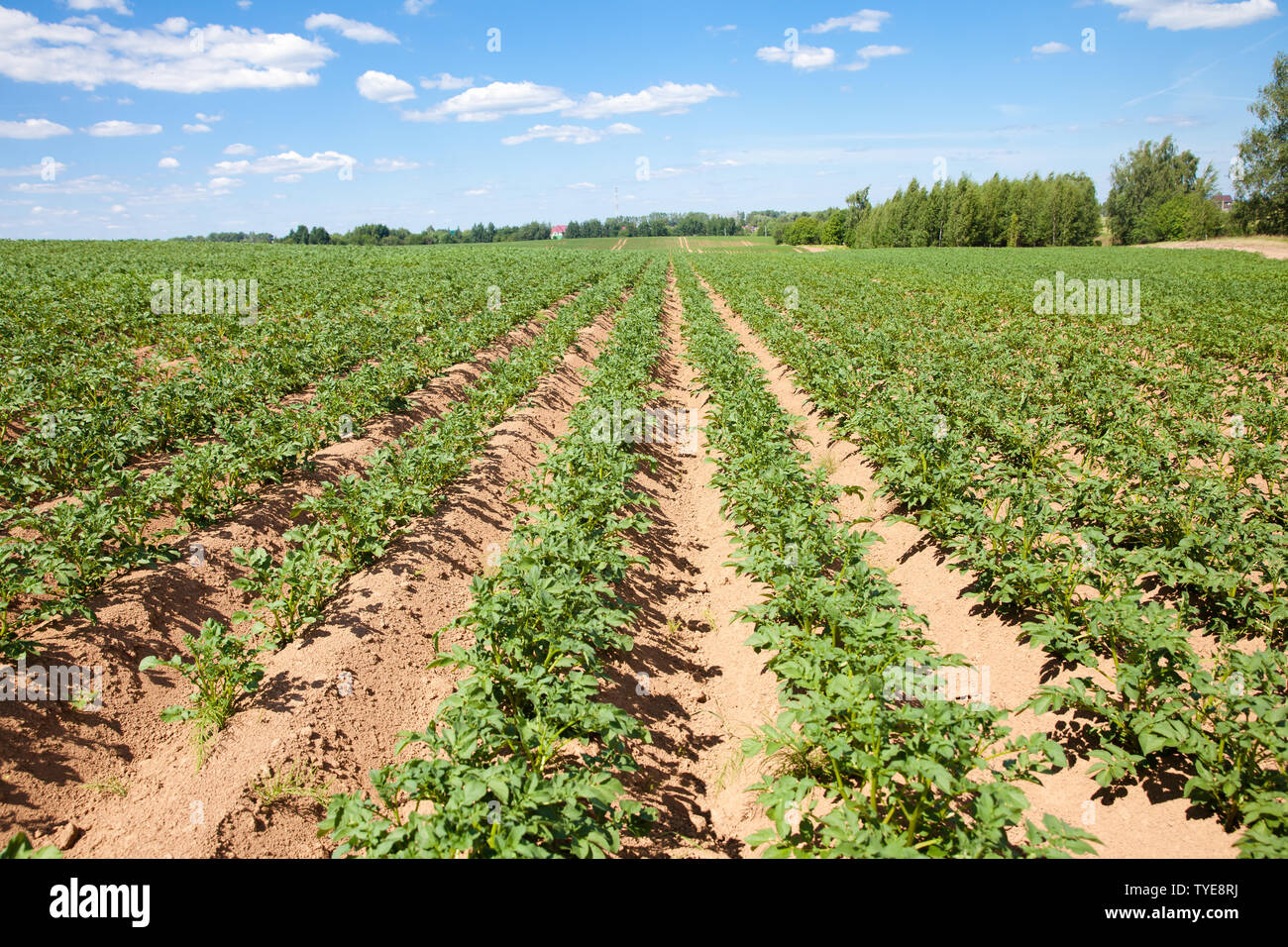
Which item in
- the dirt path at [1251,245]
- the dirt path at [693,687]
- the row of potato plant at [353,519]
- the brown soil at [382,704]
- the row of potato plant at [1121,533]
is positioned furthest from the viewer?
the dirt path at [1251,245]

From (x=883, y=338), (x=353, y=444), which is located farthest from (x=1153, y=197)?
(x=353, y=444)

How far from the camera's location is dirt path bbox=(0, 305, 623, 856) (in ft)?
11.7

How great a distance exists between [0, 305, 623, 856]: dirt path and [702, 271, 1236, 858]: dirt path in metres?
4.07

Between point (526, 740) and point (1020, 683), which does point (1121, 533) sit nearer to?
point (1020, 683)

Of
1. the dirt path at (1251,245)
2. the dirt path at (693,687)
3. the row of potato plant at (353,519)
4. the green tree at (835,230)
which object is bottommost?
the dirt path at (693,687)

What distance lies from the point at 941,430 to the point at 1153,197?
100113 mm

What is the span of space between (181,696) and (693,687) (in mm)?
3793

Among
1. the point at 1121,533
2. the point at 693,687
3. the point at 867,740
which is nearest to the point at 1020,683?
the point at 1121,533

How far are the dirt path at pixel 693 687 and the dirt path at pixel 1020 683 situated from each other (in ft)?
5.14

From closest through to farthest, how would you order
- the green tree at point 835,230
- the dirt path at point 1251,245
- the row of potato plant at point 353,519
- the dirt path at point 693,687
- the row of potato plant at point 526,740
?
the row of potato plant at point 526,740 → the dirt path at point 693,687 → the row of potato plant at point 353,519 → the dirt path at point 1251,245 → the green tree at point 835,230

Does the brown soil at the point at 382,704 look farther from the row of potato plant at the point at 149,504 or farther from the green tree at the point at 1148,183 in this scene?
the green tree at the point at 1148,183

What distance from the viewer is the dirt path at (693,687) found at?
3928 millimetres

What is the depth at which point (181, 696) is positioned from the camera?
4523 millimetres

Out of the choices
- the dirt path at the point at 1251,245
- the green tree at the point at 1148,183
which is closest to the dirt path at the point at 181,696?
the dirt path at the point at 1251,245
